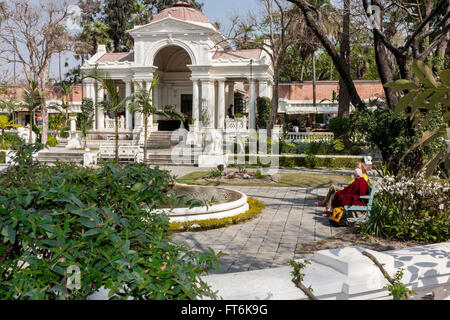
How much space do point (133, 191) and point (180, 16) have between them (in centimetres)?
2946

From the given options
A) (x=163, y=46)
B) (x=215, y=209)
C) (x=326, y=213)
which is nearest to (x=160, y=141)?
(x=163, y=46)

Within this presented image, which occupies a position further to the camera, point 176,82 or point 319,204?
point 176,82

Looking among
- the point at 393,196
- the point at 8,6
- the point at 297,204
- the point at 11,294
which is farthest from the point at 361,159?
the point at 8,6

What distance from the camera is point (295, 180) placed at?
574 inches

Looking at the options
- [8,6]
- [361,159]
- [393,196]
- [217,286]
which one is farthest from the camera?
[8,6]

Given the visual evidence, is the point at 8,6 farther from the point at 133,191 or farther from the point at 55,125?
the point at 133,191

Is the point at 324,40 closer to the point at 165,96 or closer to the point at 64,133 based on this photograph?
the point at 64,133

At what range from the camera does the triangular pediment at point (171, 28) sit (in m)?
27.8

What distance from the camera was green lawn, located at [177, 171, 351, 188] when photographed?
44.4 ft

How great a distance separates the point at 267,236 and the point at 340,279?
454 centimetres

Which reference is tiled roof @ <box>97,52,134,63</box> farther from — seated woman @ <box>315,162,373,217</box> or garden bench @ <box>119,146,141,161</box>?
seated woman @ <box>315,162,373,217</box>

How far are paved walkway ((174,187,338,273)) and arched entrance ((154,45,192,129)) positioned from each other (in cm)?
2442

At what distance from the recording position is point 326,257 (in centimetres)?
312

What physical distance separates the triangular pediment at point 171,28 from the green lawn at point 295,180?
1448cm
